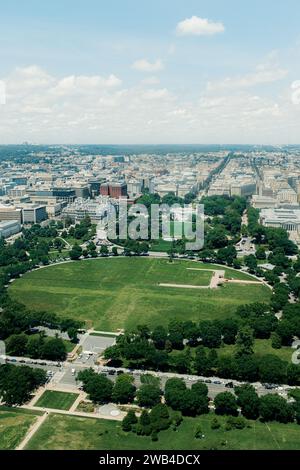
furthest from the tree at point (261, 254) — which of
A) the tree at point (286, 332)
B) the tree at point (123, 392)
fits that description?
the tree at point (123, 392)

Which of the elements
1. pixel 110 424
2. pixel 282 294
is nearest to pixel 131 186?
pixel 282 294

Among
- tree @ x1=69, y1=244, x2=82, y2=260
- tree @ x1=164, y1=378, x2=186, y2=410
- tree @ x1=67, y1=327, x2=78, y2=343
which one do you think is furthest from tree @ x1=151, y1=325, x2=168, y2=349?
tree @ x1=69, y1=244, x2=82, y2=260

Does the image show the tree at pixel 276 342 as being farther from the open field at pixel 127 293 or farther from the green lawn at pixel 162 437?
the green lawn at pixel 162 437

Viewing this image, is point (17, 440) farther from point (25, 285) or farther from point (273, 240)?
point (273, 240)

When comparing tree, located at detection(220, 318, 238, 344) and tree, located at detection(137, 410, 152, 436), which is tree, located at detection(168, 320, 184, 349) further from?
tree, located at detection(137, 410, 152, 436)

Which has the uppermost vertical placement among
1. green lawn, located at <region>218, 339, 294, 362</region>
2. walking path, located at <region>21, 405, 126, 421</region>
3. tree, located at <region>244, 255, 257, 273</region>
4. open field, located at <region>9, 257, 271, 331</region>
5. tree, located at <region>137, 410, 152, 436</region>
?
tree, located at <region>244, 255, 257, 273</region>

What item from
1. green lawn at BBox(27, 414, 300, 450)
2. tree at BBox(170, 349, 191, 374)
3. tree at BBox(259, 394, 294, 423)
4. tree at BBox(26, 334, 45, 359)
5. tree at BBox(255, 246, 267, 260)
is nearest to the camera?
green lawn at BBox(27, 414, 300, 450)
